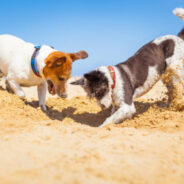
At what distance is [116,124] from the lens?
164 inches

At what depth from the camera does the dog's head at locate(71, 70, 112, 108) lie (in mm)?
4141

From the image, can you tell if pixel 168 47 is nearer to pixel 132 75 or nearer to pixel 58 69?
pixel 132 75

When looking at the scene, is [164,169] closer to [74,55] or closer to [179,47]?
[74,55]

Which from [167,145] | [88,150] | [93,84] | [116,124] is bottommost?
[116,124]

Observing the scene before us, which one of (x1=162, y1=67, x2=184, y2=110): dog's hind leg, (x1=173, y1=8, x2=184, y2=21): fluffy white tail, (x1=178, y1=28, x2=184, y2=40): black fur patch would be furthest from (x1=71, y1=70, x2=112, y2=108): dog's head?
(x1=173, y1=8, x2=184, y2=21): fluffy white tail

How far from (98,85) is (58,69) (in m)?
0.76

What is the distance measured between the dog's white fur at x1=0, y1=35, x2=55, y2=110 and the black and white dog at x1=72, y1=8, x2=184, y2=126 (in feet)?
2.72

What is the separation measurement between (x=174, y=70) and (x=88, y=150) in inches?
136

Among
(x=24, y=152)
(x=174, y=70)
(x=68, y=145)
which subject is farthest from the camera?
(x=174, y=70)

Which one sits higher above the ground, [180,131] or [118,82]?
[118,82]

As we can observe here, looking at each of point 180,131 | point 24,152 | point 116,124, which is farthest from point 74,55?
point 24,152

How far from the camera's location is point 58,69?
388 centimetres

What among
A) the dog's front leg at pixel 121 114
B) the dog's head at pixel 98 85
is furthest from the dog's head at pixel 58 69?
the dog's front leg at pixel 121 114

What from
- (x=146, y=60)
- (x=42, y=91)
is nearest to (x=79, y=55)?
(x=42, y=91)
